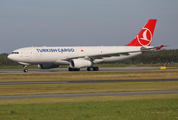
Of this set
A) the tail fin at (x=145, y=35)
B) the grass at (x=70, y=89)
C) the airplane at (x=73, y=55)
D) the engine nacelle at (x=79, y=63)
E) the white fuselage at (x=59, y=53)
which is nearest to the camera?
the grass at (x=70, y=89)

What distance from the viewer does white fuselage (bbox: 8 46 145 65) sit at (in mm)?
51719

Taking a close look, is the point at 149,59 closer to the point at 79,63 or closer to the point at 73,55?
the point at 73,55

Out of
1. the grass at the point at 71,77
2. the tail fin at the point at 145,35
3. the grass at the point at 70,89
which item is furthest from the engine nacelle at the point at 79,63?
the grass at the point at 70,89

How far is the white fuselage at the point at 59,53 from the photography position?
170 ft

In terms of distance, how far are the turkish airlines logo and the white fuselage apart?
3447 millimetres

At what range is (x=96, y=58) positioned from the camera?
54500 millimetres

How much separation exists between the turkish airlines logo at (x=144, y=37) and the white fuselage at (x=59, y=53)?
11.3 ft

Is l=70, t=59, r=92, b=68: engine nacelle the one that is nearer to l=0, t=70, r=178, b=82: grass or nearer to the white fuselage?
the white fuselage

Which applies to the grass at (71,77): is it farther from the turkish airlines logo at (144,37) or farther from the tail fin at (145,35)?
the turkish airlines logo at (144,37)

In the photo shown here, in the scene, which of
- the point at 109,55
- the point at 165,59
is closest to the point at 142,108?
the point at 109,55

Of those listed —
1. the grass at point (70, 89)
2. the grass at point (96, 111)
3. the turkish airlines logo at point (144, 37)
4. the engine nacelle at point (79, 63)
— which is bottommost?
the grass at point (96, 111)

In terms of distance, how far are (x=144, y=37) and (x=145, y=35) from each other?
19.3 inches

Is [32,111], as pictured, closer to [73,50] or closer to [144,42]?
[73,50]

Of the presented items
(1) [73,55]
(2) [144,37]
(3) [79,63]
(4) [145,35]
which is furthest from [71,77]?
(4) [145,35]
